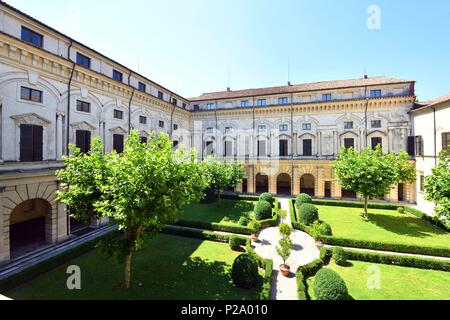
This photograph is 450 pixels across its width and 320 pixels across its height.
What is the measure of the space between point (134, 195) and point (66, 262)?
9.67 m

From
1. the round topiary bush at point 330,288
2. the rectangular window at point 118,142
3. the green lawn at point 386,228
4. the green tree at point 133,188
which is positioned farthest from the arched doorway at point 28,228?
the green lawn at point 386,228

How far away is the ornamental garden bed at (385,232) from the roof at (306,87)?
17.9 m

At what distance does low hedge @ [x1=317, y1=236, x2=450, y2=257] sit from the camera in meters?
14.8

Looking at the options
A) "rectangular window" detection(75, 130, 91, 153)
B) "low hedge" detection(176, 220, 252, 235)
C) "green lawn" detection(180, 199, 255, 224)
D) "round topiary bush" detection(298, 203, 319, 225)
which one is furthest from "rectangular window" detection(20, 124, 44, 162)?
"round topiary bush" detection(298, 203, 319, 225)

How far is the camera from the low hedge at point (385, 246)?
1478 centimetres

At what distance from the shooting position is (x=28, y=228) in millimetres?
19141

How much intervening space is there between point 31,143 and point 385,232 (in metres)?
29.6

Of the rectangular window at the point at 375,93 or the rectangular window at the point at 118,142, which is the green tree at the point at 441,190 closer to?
the rectangular window at the point at 375,93

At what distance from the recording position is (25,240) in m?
17.0

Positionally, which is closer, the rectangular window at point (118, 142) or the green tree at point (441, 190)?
the green tree at point (441, 190)

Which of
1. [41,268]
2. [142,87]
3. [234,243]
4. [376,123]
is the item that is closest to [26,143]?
[41,268]

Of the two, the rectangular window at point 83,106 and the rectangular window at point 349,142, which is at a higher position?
the rectangular window at point 83,106

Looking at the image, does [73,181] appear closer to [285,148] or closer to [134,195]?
[134,195]
